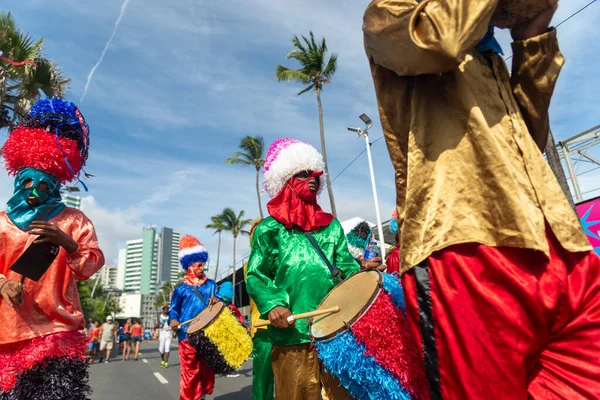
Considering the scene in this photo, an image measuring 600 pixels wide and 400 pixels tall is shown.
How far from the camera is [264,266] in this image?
10.8 ft

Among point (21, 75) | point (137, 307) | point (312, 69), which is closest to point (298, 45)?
point (312, 69)

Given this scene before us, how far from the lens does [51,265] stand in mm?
3059

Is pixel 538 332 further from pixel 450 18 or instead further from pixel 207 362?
pixel 207 362

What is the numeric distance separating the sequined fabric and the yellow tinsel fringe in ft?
8.14

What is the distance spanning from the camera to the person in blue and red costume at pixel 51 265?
2.78 m

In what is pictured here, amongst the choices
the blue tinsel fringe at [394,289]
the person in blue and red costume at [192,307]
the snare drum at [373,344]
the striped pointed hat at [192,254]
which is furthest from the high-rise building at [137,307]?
the blue tinsel fringe at [394,289]

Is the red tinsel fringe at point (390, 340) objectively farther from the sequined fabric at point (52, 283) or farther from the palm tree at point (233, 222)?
the palm tree at point (233, 222)

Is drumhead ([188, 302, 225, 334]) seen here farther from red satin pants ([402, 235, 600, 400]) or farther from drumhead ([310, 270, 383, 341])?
red satin pants ([402, 235, 600, 400])

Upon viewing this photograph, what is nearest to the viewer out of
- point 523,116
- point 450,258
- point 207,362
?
point 450,258

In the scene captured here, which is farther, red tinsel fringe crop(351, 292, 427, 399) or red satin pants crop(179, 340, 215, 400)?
red satin pants crop(179, 340, 215, 400)

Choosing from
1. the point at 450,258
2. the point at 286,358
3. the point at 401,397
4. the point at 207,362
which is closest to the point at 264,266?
the point at 286,358

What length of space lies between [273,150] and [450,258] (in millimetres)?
2726

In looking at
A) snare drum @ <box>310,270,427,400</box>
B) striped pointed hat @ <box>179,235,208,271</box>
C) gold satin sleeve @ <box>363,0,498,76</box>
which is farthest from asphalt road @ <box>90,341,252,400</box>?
gold satin sleeve @ <box>363,0,498,76</box>

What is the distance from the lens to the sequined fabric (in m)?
2.88
